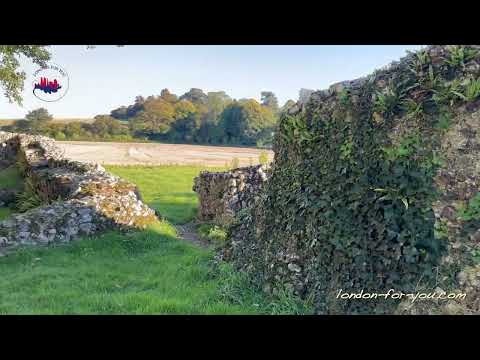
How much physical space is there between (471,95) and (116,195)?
8499mm

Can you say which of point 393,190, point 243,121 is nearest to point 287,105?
point 393,190

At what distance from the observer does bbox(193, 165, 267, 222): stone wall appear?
1123 cm

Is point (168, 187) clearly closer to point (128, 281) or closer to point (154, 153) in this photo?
point (154, 153)

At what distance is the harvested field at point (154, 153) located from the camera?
83.6ft

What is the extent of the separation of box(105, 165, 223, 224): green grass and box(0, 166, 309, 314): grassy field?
3.69 meters

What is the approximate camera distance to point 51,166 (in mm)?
13734

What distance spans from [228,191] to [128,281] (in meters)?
5.74

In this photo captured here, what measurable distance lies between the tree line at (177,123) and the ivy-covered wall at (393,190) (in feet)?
59.7

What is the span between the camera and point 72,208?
887 cm

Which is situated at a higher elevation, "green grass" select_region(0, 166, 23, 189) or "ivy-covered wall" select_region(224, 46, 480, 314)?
"ivy-covered wall" select_region(224, 46, 480, 314)

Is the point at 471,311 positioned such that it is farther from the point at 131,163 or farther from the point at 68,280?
the point at 131,163

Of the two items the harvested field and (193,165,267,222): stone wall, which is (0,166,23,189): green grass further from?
the harvested field

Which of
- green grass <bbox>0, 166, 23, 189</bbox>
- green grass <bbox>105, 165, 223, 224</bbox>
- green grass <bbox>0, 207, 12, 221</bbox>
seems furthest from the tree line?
green grass <bbox>0, 207, 12, 221</bbox>
